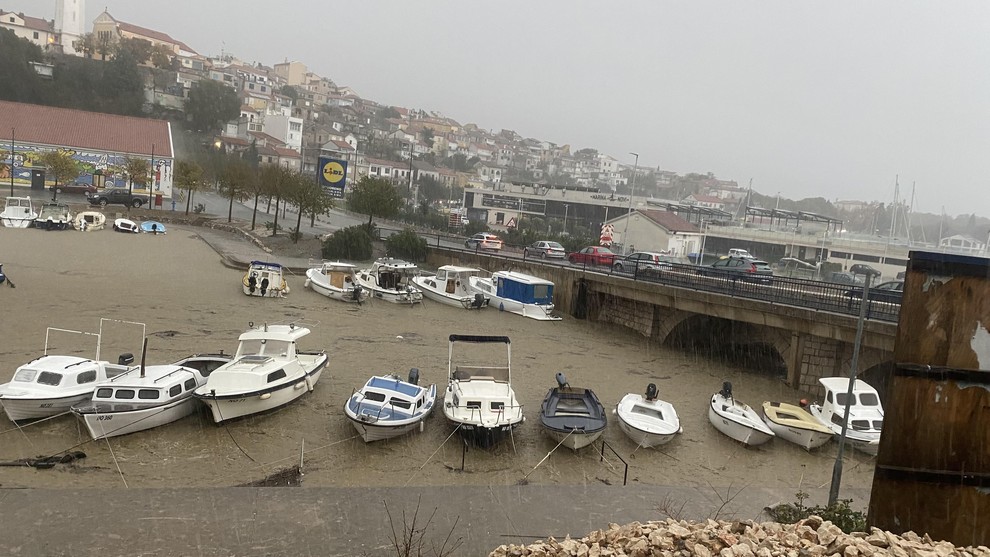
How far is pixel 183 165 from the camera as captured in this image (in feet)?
143

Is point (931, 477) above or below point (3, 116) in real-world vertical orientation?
below

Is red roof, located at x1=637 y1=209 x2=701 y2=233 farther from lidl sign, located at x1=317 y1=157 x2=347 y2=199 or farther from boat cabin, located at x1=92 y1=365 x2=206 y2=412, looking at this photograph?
A: boat cabin, located at x1=92 y1=365 x2=206 y2=412

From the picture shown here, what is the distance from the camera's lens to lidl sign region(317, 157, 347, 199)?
4325cm

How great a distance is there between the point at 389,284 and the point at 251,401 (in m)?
14.4

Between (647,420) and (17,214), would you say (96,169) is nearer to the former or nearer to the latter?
(17,214)

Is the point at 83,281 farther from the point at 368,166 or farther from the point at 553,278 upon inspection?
the point at 368,166

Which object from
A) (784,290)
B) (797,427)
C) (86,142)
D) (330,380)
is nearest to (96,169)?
(86,142)

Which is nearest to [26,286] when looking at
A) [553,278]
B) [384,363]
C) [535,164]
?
[384,363]

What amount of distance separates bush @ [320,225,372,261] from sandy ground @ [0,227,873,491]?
6148 mm

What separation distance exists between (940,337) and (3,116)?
54.0 metres

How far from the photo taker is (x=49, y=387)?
34.7ft

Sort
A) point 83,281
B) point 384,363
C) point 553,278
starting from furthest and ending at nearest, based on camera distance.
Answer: point 553,278 < point 83,281 < point 384,363

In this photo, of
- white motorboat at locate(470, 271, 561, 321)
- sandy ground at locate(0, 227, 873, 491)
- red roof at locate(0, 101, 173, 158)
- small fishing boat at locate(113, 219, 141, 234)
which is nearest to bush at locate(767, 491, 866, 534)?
sandy ground at locate(0, 227, 873, 491)

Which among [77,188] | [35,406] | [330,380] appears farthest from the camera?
[77,188]
